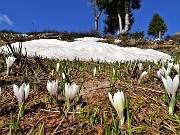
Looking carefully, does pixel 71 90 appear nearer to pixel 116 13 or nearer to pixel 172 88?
pixel 172 88

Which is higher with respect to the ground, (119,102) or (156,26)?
(156,26)

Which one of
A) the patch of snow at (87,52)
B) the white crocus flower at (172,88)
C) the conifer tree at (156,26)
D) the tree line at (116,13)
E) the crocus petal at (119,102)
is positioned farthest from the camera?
the conifer tree at (156,26)

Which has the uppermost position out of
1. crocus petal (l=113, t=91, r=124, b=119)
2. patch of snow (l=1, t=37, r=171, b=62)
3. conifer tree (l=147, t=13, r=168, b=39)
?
conifer tree (l=147, t=13, r=168, b=39)

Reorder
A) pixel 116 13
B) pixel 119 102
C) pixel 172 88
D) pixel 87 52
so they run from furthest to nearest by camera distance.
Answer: pixel 116 13 → pixel 87 52 → pixel 172 88 → pixel 119 102

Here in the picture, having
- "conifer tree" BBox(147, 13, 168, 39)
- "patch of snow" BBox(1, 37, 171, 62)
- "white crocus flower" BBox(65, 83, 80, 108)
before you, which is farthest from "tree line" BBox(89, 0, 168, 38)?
"white crocus flower" BBox(65, 83, 80, 108)

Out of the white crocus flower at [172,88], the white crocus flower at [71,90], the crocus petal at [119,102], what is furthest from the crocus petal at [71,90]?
the white crocus flower at [172,88]

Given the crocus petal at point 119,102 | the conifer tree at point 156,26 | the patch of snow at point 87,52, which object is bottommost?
the crocus petal at point 119,102

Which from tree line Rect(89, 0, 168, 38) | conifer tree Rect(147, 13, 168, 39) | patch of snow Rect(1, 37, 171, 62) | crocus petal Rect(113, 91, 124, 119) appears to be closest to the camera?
crocus petal Rect(113, 91, 124, 119)

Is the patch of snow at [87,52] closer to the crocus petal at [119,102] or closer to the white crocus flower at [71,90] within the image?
the white crocus flower at [71,90]

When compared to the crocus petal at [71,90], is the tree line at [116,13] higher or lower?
higher

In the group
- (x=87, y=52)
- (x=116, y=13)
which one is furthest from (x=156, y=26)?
(x=87, y=52)

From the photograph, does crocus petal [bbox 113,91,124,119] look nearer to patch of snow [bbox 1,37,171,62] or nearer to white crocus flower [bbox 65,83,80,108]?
white crocus flower [bbox 65,83,80,108]

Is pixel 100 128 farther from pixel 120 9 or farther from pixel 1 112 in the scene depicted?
pixel 120 9

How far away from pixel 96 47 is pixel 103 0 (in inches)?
1410
